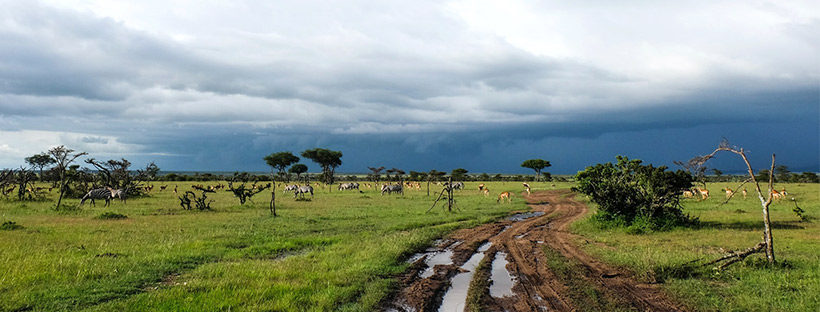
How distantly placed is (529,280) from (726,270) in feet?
17.2

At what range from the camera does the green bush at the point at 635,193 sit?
825 inches

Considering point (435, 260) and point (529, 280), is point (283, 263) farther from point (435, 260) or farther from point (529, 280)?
point (529, 280)

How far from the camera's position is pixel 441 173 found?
105062mm

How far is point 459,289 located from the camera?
10562 mm

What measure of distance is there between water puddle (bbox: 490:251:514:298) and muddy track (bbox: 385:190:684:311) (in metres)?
0.17

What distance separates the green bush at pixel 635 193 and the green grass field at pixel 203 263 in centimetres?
701

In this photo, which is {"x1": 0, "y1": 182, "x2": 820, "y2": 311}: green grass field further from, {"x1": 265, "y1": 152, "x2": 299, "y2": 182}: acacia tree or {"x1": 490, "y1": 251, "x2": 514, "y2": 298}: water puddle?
{"x1": 265, "y1": 152, "x2": 299, "y2": 182}: acacia tree

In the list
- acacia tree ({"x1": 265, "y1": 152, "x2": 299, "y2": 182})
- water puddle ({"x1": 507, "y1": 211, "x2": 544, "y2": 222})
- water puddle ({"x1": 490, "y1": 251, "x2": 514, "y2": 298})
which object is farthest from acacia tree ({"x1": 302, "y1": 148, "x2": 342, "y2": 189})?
water puddle ({"x1": 490, "y1": 251, "x2": 514, "y2": 298})

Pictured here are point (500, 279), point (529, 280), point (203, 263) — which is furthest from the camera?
point (203, 263)

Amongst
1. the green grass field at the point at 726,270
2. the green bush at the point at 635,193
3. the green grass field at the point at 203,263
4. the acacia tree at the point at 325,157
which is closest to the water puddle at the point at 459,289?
the green grass field at the point at 203,263

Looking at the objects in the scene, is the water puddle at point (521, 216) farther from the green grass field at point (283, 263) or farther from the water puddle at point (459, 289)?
the water puddle at point (459, 289)

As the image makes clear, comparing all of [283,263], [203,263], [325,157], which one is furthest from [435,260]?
[325,157]

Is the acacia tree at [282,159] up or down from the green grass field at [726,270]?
up

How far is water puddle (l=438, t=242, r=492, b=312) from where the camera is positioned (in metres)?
9.20
